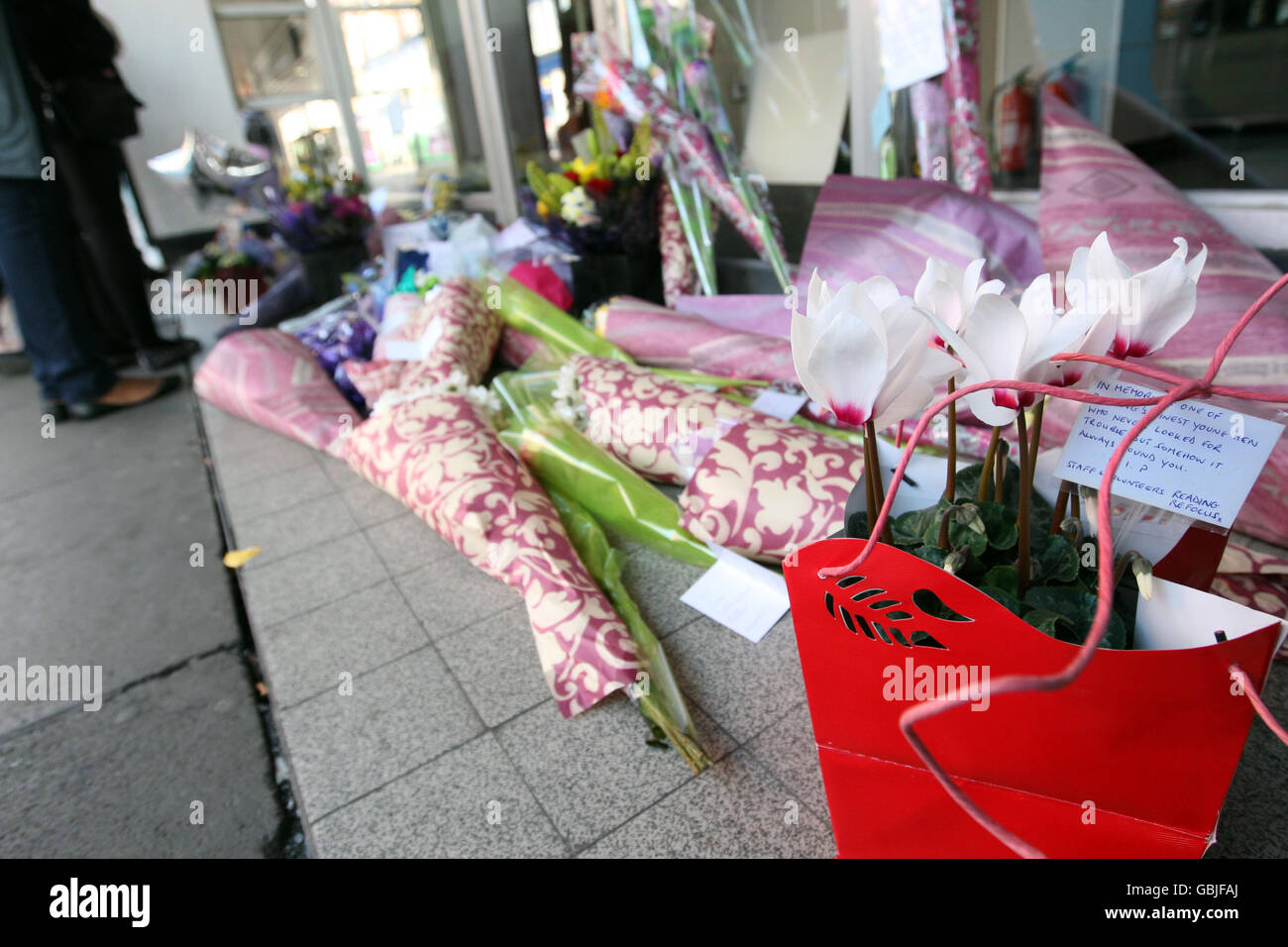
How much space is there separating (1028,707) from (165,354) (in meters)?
4.13

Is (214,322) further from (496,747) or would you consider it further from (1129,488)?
(1129,488)

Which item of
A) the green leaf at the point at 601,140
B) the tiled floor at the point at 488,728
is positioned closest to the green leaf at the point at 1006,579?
the tiled floor at the point at 488,728

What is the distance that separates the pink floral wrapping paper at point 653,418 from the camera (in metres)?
1.47

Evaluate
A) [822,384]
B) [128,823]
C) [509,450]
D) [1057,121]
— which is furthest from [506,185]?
[822,384]

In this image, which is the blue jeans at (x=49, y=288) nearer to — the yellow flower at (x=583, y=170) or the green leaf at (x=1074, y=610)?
the yellow flower at (x=583, y=170)

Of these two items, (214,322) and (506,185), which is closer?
(506,185)

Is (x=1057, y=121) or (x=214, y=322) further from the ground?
(x=1057, y=121)

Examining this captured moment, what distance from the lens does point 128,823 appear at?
43.6 inches

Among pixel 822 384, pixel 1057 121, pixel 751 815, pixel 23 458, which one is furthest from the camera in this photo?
pixel 23 458

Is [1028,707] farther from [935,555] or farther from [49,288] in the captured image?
[49,288]

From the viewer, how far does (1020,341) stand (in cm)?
53

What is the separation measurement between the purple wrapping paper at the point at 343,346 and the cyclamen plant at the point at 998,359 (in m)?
2.11

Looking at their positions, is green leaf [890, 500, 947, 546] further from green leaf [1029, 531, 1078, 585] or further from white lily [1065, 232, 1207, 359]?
white lily [1065, 232, 1207, 359]
